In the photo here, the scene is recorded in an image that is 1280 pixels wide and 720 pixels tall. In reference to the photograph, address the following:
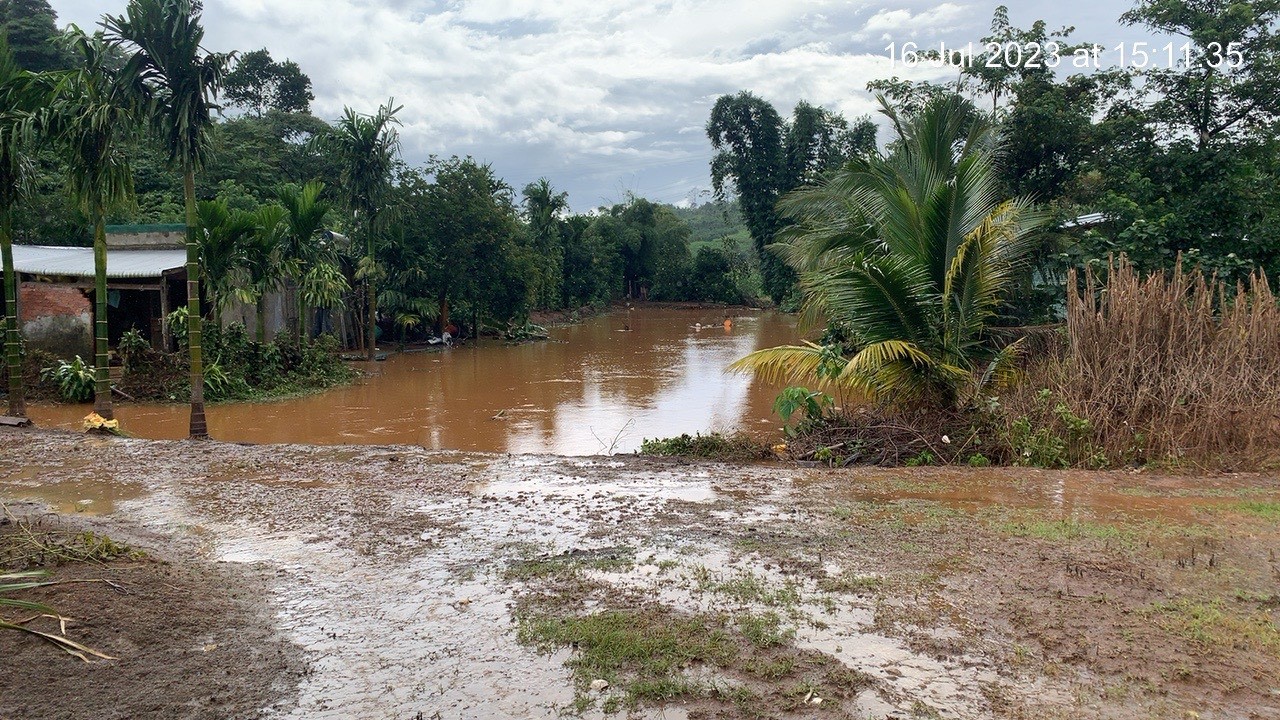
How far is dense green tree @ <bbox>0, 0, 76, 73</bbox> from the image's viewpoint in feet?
88.7

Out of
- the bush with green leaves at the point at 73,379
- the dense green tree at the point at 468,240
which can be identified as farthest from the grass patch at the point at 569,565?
the dense green tree at the point at 468,240

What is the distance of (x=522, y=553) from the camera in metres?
5.65

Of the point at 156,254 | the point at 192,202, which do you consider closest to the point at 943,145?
the point at 192,202

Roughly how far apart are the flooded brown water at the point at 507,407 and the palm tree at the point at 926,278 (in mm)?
3318

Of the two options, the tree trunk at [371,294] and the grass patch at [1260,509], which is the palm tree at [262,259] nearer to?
the tree trunk at [371,294]

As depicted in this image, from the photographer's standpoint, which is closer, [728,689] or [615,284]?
[728,689]

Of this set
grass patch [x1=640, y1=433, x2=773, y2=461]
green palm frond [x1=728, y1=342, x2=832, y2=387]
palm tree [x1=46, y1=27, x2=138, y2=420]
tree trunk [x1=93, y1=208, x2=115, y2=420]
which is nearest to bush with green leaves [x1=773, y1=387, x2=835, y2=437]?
green palm frond [x1=728, y1=342, x2=832, y2=387]

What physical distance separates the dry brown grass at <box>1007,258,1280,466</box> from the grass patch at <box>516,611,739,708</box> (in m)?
6.54

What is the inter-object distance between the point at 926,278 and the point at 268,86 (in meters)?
39.0

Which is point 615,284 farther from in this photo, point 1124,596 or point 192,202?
point 1124,596

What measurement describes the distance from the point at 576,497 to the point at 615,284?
44.6m

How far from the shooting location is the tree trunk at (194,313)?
35.5ft

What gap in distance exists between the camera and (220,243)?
1656 cm

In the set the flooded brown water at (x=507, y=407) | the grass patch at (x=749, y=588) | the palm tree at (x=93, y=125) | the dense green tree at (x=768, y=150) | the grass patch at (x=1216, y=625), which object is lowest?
the flooded brown water at (x=507, y=407)
